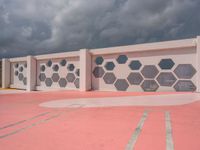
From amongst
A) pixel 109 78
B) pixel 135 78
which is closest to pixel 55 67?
pixel 109 78

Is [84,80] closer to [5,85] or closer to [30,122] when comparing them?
[30,122]

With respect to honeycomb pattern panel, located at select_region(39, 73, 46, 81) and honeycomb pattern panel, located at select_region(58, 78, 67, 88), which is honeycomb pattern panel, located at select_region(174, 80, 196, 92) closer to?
honeycomb pattern panel, located at select_region(58, 78, 67, 88)

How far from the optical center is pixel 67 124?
2809 millimetres

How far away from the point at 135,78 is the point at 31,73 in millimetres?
8077

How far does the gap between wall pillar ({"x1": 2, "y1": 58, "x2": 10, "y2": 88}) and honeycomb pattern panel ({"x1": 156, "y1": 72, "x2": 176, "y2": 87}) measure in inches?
519

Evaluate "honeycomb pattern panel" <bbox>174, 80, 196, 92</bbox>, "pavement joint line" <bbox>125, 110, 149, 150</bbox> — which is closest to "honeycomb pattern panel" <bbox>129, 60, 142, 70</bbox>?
"honeycomb pattern panel" <bbox>174, 80, 196, 92</bbox>

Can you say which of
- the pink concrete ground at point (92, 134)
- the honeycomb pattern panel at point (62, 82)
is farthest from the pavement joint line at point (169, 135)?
the honeycomb pattern panel at point (62, 82)

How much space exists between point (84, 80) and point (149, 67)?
11.9 feet

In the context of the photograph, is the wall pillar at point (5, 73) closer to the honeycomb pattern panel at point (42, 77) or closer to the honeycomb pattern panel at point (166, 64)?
the honeycomb pattern panel at point (42, 77)

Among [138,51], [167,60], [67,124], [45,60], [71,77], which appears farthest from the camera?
[45,60]

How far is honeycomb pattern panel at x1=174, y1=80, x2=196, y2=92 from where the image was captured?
6.97 meters

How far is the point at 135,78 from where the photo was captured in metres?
8.40

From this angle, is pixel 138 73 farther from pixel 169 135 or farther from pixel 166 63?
pixel 169 135

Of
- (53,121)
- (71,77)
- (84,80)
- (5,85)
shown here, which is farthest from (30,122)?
(5,85)
